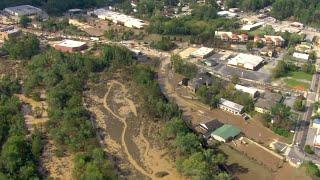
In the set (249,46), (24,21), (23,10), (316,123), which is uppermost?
(23,10)

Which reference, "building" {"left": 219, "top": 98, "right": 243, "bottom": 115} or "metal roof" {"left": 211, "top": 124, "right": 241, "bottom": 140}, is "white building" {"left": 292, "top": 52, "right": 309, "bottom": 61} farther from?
"metal roof" {"left": 211, "top": 124, "right": 241, "bottom": 140}

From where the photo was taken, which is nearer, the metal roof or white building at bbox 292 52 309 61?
the metal roof

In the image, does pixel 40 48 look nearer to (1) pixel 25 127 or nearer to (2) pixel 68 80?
(2) pixel 68 80

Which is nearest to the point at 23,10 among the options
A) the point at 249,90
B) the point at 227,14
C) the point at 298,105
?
the point at 227,14

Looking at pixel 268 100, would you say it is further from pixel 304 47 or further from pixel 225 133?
pixel 304 47

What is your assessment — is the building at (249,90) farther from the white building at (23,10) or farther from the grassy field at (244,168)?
the white building at (23,10)

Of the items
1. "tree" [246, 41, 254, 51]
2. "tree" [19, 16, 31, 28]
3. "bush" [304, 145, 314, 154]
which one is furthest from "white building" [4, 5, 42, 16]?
"bush" [304, 145, 314, 154]
